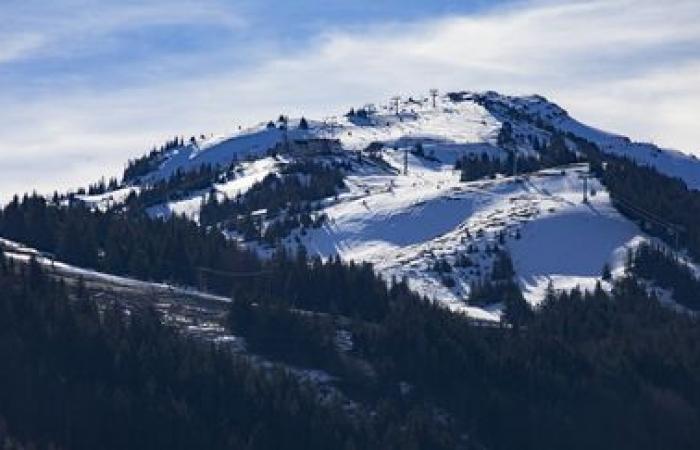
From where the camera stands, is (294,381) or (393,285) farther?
(393,285)

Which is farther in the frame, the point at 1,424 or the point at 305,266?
the point at 305,266

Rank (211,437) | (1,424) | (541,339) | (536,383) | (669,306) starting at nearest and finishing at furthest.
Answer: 1. (1,424)
2. (211,437)
3. (536,383)
4. (541,339)
5. (669,306)

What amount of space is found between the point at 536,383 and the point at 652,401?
1025cm

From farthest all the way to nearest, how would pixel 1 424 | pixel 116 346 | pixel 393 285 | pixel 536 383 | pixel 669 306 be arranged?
1. pixel 669 306
2. pixel 393 285
3. pixel 536 383
4. pixel 116 346
5. pixel 1 424

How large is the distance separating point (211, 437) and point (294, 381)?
1184 centimetres

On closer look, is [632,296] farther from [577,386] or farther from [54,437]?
[54,437]

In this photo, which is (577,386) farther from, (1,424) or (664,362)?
(1,424)

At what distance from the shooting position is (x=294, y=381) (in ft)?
411

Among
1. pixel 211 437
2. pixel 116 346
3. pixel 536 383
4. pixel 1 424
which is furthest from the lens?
pixel 536 383

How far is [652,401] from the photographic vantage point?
13962 cm

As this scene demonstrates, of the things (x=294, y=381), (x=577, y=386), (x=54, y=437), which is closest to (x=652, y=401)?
(x=577, y=386)

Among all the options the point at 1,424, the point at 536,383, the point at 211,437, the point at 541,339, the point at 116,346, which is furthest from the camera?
the point at 541,339

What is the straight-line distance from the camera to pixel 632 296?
181 meters

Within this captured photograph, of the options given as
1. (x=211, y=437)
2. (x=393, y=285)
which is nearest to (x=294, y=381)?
(x=211, y=437)
